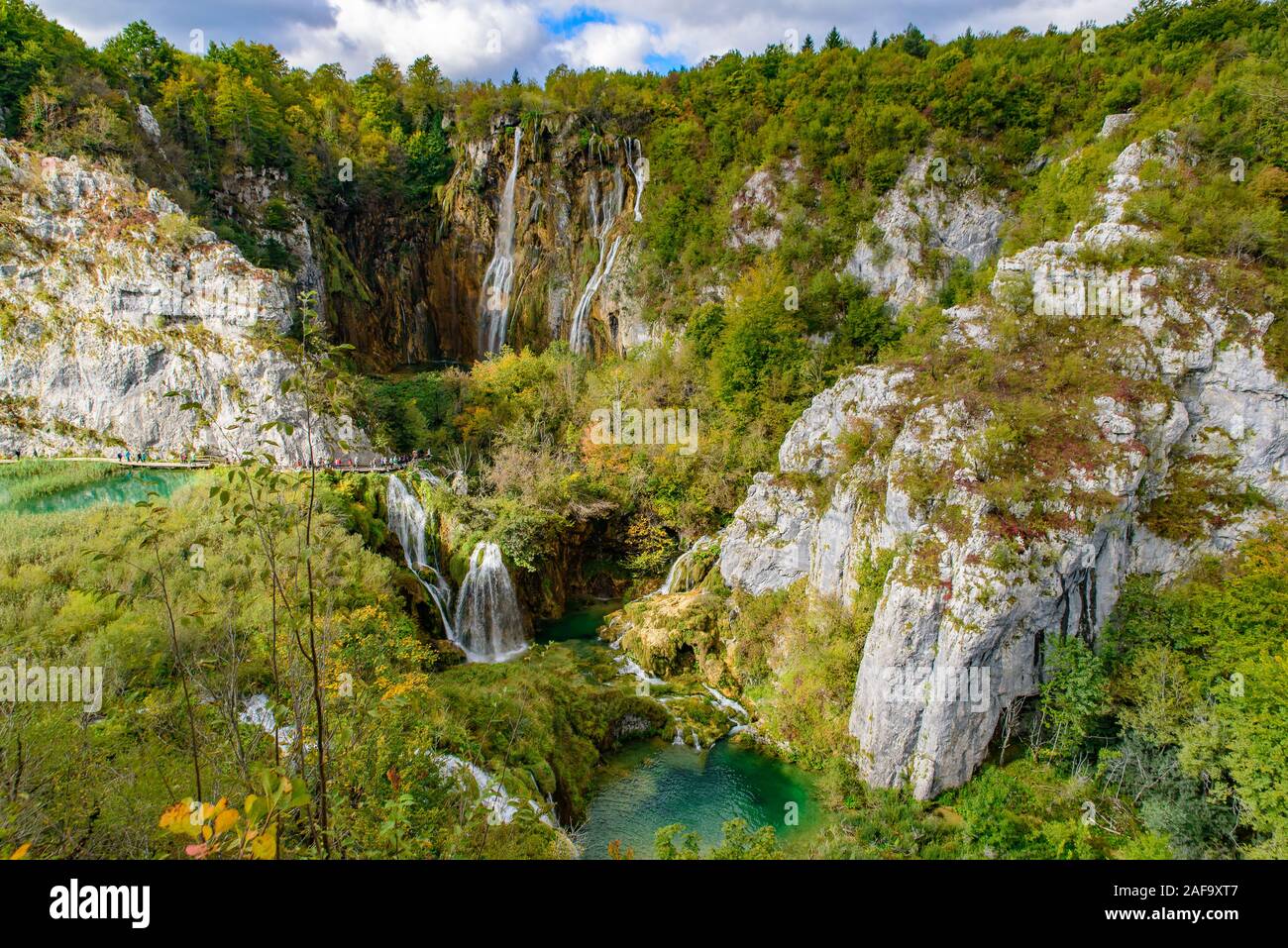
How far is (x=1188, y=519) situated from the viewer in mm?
14414

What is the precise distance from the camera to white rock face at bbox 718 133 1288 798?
1336cm

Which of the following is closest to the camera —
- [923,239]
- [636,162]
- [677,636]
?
[677,636]

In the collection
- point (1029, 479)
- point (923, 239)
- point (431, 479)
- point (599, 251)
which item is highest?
point (599, 251)

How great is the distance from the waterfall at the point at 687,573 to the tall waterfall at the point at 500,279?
18.3 m

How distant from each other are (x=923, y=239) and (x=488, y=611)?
25.1 meters

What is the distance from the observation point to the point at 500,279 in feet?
113

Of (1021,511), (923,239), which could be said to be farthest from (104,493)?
(923,239)

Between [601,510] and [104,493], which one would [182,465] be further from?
[601,510]

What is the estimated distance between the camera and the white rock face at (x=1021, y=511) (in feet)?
43.8

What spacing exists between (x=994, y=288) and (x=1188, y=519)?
863 centimetres

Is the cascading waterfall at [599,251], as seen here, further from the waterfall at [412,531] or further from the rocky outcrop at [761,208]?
the waterfall at [412,531]

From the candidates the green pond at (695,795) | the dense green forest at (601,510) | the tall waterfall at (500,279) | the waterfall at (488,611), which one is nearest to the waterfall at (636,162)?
the dense green forest at (601,510)

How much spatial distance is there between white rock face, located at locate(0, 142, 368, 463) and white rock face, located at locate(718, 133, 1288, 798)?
17986 mm
